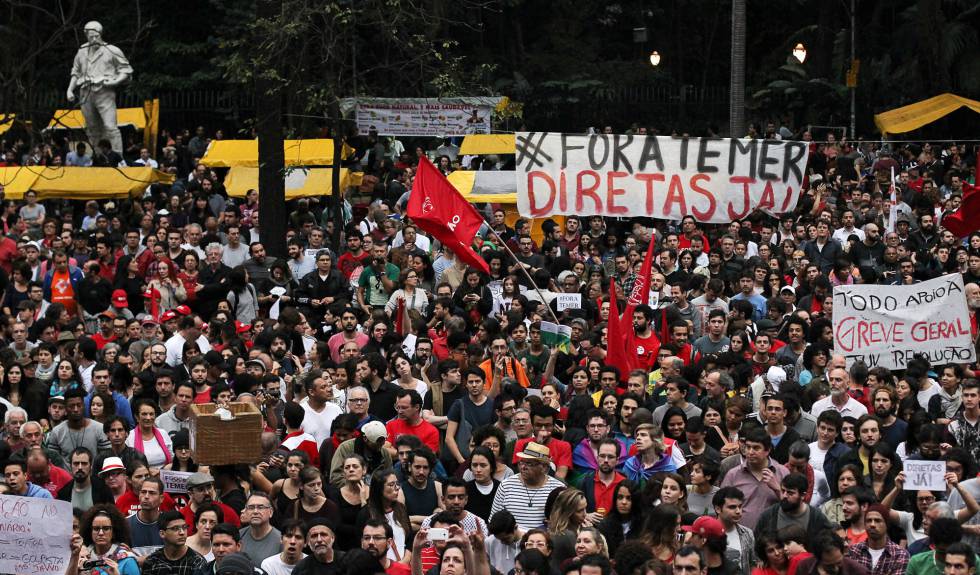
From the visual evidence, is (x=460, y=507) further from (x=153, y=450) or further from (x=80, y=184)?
(x=80, y=184)

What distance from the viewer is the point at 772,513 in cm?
1087

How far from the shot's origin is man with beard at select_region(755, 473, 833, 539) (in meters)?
10.7

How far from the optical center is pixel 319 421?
43.8 feet

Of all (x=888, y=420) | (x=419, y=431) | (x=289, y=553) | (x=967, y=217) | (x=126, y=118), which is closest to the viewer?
(x=289, y=553)

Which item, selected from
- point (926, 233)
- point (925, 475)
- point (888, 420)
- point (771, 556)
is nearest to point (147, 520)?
point (771, 556)

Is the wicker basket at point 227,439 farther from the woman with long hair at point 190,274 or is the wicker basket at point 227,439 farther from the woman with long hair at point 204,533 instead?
the woman with long hair at point 190,274

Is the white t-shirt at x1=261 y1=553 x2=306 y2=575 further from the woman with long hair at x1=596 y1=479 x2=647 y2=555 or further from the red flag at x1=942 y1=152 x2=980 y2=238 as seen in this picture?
the red flag at x1=942 y1=152 x2=980 y2=238

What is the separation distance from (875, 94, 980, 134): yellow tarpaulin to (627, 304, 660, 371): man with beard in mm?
15519

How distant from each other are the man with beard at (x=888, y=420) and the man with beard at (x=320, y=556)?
13.5ft

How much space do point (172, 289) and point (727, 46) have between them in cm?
2488

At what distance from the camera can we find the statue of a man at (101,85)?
87.1 feet

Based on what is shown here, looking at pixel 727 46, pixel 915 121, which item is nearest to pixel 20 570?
pixel 915 121

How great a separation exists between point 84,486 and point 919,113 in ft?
71.5

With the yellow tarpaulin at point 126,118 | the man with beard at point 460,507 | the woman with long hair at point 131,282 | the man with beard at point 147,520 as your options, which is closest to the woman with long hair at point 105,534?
the man with beard at point 147,520
